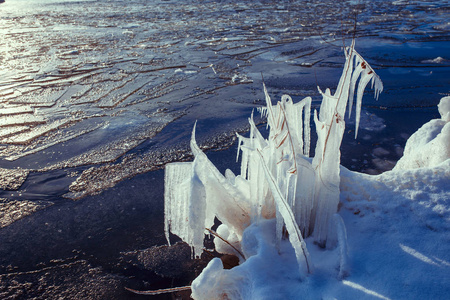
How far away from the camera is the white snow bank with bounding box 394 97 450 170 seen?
179 centimetres

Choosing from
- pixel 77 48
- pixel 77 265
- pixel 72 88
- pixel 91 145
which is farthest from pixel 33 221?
pixel 77 48

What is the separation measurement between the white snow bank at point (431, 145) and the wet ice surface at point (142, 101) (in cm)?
65

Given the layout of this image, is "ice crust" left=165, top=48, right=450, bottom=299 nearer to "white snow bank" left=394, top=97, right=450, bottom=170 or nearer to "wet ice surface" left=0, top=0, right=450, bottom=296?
"white snow bank" left=394, top=97, right=450, bottom=170

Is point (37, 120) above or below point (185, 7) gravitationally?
below

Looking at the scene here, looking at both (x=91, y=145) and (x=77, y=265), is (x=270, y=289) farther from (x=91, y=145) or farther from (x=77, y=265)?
(x=91, y=145)

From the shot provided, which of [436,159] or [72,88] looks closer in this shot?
[436,159]

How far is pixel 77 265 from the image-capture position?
6.47 feet

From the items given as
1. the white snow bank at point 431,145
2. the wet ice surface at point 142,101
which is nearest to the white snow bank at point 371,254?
the white snow bank at point 431,145

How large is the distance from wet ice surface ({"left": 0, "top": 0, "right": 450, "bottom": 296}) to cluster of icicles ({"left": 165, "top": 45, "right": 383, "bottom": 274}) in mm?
611

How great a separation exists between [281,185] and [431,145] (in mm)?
1013

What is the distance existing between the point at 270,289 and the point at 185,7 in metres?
13.6

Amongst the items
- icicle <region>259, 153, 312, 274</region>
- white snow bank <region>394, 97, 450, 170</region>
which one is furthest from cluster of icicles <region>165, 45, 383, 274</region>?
white snow bank <region>394, 97, 450, 170</region>

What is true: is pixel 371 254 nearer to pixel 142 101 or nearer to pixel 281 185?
pixel 281 185

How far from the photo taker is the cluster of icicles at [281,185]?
146 cm
